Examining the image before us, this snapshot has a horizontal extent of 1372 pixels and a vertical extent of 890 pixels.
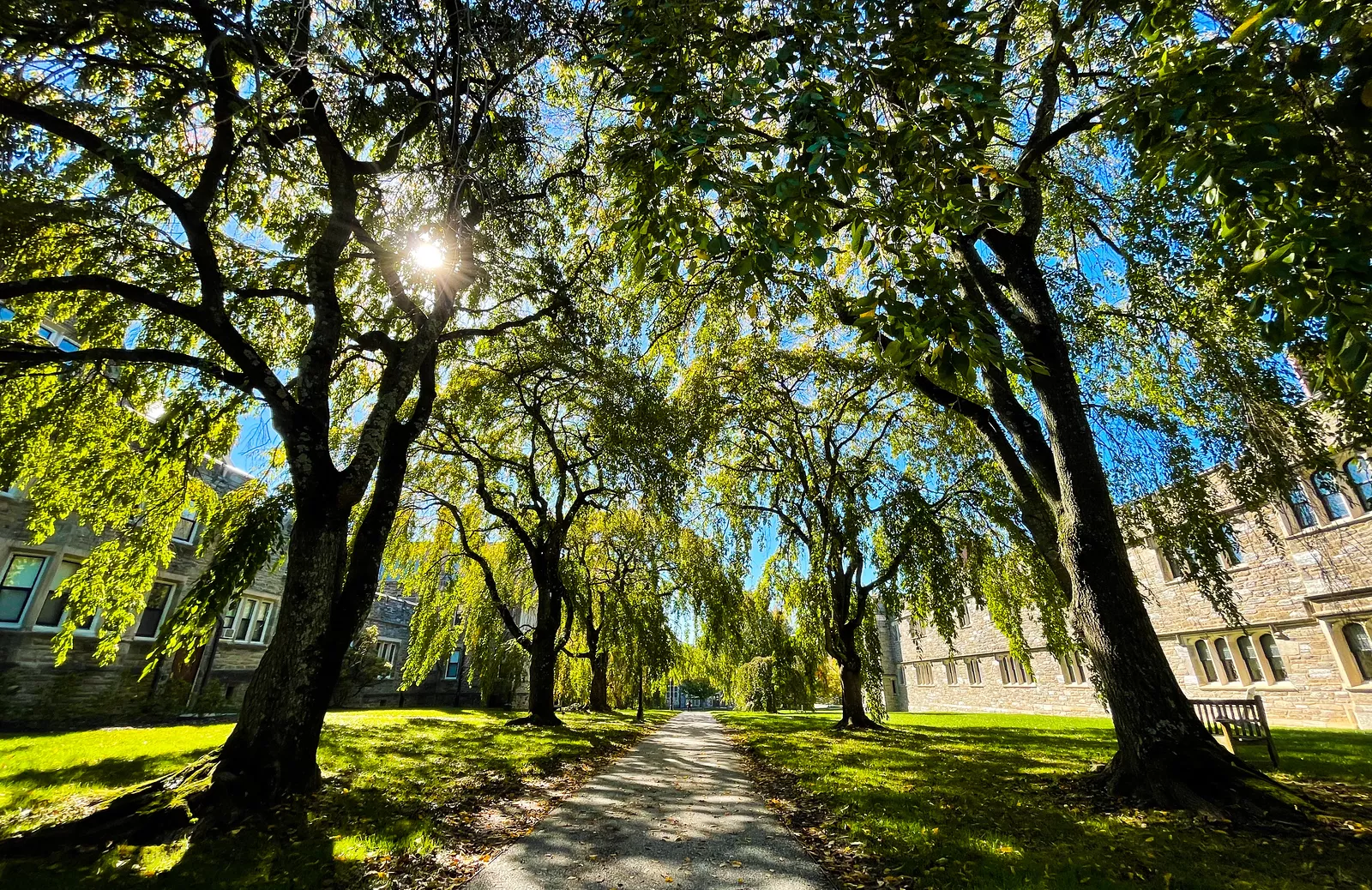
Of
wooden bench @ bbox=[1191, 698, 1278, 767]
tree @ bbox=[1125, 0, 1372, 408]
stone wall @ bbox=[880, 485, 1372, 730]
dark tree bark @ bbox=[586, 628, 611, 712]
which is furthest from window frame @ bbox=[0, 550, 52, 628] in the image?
wooden bench @ bbox=[1191, 698, 1278, 767]

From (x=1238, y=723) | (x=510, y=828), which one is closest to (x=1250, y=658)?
(x=1238, y=723)

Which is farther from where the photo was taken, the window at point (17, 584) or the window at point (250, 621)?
the window at point (250, 621)

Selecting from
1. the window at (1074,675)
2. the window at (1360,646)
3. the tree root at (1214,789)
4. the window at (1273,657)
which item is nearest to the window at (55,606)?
the tree root at (1214,789)

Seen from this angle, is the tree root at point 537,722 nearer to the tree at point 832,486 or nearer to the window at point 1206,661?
the tree at point 832,486

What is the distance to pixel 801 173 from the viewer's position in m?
2.49

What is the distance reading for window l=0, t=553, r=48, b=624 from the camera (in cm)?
1194

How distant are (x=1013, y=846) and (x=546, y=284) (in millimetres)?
8239

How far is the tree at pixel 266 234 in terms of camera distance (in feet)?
13.4

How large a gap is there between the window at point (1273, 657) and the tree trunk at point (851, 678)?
41.0 ft

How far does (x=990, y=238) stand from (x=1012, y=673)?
27.4 meters

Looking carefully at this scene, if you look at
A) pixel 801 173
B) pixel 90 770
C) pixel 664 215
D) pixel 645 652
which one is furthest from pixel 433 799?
pixel 645 652

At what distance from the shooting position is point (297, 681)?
532cm

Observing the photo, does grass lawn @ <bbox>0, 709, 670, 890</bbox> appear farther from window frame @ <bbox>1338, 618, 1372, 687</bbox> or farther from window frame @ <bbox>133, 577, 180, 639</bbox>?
window frame @ <bbox>1338, 618, 1372, 687</bbox>

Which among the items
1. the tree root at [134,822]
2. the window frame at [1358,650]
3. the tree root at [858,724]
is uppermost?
the window frame at [1358,650]
